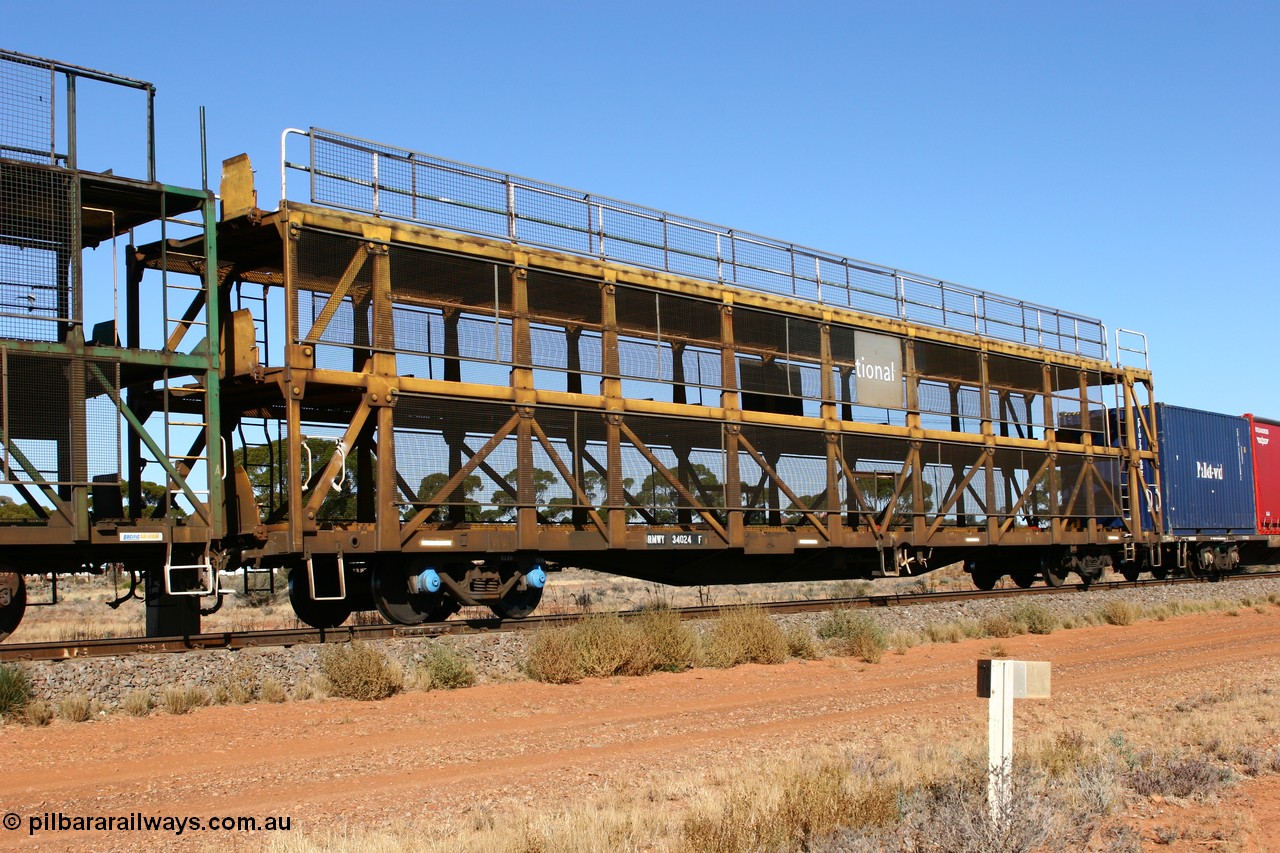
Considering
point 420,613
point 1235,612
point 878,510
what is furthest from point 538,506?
point 1235,612

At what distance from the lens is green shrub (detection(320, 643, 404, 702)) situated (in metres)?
14.5

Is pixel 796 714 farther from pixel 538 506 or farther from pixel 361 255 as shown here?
pixel 361 255

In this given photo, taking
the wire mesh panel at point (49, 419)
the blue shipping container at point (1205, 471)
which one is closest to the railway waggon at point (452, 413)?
the wire mesh panel at point (49, 419)

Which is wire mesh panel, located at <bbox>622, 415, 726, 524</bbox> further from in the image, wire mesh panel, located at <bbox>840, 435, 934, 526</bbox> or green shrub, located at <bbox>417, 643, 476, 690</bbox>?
green shrub, located at <bbox>417, 643, 476, 690</bbox>

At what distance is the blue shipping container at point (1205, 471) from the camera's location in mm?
33156

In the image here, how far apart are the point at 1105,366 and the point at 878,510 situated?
A: 1059 centimetres

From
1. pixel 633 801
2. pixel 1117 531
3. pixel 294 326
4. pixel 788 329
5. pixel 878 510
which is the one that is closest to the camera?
pixel 633 801

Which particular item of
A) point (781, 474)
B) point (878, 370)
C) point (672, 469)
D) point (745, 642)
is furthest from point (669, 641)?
point (878, 370)

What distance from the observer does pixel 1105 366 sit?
104 ft

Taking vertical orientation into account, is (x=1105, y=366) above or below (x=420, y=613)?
above

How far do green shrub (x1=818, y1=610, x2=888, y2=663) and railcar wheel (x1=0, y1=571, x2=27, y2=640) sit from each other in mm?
11743

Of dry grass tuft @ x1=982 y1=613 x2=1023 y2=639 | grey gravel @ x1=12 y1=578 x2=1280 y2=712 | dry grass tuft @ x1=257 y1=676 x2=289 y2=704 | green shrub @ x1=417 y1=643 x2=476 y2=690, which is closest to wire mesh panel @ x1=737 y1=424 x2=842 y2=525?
grey gravel @ x1=12 y1=578 x2=1280 y2=712

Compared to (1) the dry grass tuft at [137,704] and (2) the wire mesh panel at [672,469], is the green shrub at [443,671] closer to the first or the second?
(1) the dry grass tuft at [137,704]

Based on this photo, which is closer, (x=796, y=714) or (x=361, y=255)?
(x=796, y=714)
